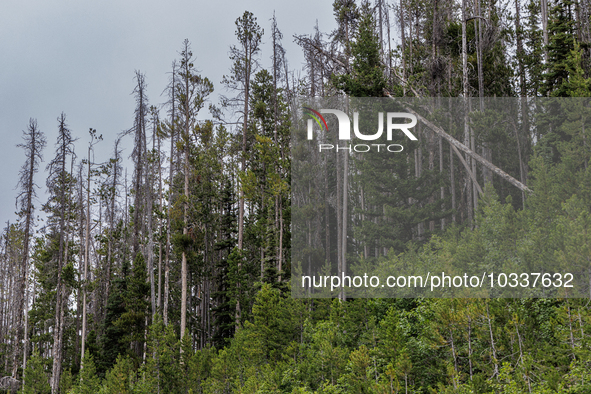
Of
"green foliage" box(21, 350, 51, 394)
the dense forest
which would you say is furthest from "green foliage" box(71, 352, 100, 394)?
"green foliage" box(21, 350, 51, 394)

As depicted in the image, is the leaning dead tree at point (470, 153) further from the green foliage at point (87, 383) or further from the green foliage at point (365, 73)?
the green foliage at point (87, 383)

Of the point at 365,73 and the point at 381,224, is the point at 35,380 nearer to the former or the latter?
the point at 381,224

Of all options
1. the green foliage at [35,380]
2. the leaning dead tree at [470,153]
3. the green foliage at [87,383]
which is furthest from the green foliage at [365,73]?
the green foliage at [35,380]

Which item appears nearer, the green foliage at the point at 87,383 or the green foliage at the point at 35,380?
the green foliage at the point at 87,383

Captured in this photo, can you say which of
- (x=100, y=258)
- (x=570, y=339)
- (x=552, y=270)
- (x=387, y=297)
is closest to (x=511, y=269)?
(x=552, y=270)

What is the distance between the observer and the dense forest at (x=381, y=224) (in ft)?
32.9

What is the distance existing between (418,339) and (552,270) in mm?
3161

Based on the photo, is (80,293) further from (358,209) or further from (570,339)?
(570,339)

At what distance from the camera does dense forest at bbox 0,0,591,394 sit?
32.9 ft

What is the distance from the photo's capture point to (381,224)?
12812mm

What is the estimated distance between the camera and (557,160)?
12359 millimetres

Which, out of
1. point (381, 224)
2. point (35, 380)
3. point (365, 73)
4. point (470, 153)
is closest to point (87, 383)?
point (35, 380)

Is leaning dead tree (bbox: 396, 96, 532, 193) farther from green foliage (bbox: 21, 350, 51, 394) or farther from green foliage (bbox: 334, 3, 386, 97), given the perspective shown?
green foliage (bbox: 21, 350, 51, 394)

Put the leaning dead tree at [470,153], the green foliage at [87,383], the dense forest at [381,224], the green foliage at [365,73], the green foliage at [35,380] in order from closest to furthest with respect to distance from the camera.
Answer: the dense forest at [381,224]
the leaning dead tree at [470,153]
the green foliage at [365,73]
the green foliage at [87,383]
the green foliage at [35,380]
